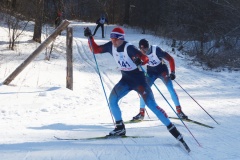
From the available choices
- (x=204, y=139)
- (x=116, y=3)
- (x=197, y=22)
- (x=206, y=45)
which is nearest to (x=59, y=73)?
(x=204, y=139)

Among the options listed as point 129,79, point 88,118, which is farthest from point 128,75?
point 88,118

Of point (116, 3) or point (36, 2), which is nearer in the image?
point (36, 2)

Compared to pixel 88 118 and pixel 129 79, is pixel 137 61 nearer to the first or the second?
pixel 129 79

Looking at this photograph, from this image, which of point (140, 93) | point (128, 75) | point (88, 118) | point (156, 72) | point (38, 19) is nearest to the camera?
point (140, 93)

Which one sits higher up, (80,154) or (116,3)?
(116,3)

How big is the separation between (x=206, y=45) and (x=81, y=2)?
85.3 ft

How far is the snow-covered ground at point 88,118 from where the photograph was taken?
4668 mm

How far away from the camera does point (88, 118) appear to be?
7.12 m

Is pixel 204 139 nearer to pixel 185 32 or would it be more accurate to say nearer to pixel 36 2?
pixel 36 2

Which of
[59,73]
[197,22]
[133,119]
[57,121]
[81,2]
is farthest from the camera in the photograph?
[81,2]

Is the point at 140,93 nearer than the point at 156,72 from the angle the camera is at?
Yes

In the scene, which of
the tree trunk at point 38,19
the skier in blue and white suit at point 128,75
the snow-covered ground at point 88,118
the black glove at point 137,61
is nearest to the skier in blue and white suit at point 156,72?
the snow-covered ground at point 88,118

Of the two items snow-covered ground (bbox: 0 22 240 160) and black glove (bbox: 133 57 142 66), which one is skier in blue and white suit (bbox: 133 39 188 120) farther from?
black glove (bbox: 133 57 142 66)

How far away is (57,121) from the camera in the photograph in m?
6.55
